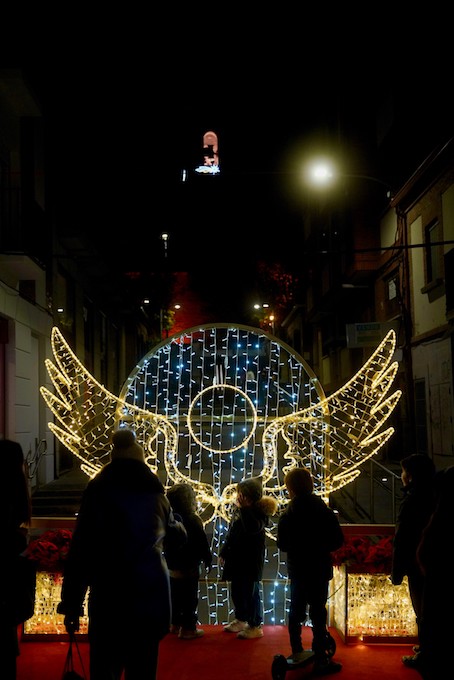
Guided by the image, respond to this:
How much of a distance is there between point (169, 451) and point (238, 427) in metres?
15.8

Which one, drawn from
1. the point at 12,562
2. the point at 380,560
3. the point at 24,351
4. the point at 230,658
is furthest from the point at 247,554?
the point at 24,351

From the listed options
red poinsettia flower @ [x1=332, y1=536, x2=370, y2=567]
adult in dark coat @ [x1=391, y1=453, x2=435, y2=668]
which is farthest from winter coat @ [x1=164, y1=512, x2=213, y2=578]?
adult in dark coat @ [x1=391, y1=453, x2=435, y2=668]

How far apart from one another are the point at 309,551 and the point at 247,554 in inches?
35.0

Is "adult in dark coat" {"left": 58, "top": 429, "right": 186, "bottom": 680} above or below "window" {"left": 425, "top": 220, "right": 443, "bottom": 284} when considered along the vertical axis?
below

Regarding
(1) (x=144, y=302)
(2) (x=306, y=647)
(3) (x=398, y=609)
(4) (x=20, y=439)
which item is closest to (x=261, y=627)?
(2) (x=306, y=647)

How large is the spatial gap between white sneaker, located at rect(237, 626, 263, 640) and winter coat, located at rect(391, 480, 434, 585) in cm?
Result: 145

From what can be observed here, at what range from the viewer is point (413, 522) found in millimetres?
5188

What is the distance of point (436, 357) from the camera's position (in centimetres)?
1672

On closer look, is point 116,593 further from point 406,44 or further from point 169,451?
point 406,44

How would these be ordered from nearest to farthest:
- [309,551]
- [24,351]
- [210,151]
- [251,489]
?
[309,551] < [251,489] < [24,351] < [210,151]

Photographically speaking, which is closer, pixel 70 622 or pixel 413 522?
pixel 70 622

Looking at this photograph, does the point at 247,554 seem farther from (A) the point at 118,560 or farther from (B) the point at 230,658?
(A) the point at 118,560

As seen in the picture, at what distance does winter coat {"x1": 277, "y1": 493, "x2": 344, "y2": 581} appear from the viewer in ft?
17.4

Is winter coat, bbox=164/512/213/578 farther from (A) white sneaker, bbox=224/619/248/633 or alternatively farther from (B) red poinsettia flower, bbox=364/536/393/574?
(B) red poinsettia flower, bbox=364/536/393/574
